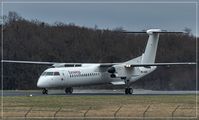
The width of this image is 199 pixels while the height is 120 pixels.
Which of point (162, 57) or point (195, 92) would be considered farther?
point (162, 57)

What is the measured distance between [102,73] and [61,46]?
23.8m

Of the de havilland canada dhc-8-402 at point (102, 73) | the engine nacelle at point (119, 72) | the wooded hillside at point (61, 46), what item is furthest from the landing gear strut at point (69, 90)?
the wooded hillside at point (61, 46)

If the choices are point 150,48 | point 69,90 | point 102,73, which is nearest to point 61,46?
point 150,48

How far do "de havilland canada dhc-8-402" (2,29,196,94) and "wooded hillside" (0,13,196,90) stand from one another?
2.24 metres

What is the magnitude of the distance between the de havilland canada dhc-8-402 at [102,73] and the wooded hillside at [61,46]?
2241 millimetres

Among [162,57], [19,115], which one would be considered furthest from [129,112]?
[162,57]

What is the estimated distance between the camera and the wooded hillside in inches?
2562

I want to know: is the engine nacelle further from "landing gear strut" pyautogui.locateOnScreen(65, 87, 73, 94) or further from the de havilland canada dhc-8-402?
"landing gear strut" pyautogui.locateOnScreen(65, 87, 73, 94)

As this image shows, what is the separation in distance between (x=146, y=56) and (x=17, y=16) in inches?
1001

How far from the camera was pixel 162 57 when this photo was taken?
64.6 m

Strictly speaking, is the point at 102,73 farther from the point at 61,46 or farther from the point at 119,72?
the point at 61,46

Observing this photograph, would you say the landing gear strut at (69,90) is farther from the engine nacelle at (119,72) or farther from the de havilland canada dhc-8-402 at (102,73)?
the engine nacelle at (119,72)

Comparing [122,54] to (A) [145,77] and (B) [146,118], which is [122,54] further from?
(B) [146,118]

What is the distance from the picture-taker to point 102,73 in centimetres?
5506
